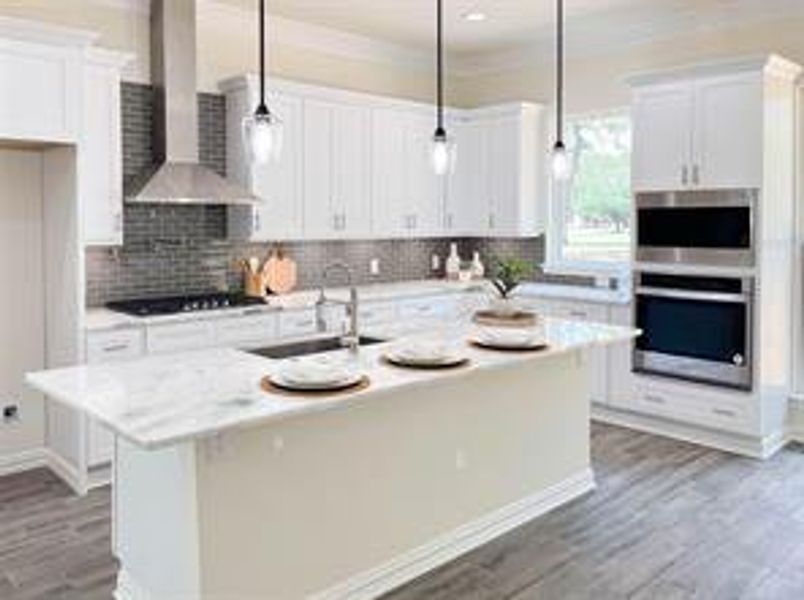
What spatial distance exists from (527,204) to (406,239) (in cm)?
110

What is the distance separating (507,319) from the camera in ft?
13.4

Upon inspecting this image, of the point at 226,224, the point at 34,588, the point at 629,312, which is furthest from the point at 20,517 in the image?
the point at 629,312

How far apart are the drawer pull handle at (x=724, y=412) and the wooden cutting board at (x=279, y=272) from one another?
3.12m

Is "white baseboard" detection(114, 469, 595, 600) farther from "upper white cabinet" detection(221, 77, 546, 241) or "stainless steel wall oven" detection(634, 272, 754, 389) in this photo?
"upper white cabinet" detection(221, 77, 546, 241)

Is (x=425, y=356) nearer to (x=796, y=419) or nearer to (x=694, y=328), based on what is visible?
(x=694, y=328)

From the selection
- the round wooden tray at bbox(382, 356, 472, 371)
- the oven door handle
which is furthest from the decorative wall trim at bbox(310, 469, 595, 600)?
the oven door handle

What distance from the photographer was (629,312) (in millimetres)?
5359

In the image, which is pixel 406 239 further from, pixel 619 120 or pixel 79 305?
pixel 79 305

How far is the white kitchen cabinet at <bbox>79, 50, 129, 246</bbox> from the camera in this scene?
173 inches

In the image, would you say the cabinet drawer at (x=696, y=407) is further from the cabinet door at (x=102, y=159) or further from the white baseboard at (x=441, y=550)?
the cabinet door at (x=102, y=159)

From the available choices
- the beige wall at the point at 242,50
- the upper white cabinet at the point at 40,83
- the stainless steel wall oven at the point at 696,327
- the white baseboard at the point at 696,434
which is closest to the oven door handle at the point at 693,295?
the stainless steel wall oven at the point at 696,327

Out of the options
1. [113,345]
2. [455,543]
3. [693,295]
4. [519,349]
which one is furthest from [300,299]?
[693,295]

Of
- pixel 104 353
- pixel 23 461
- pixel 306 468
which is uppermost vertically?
pixel 104 353

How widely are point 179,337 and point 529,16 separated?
342 centimetres
